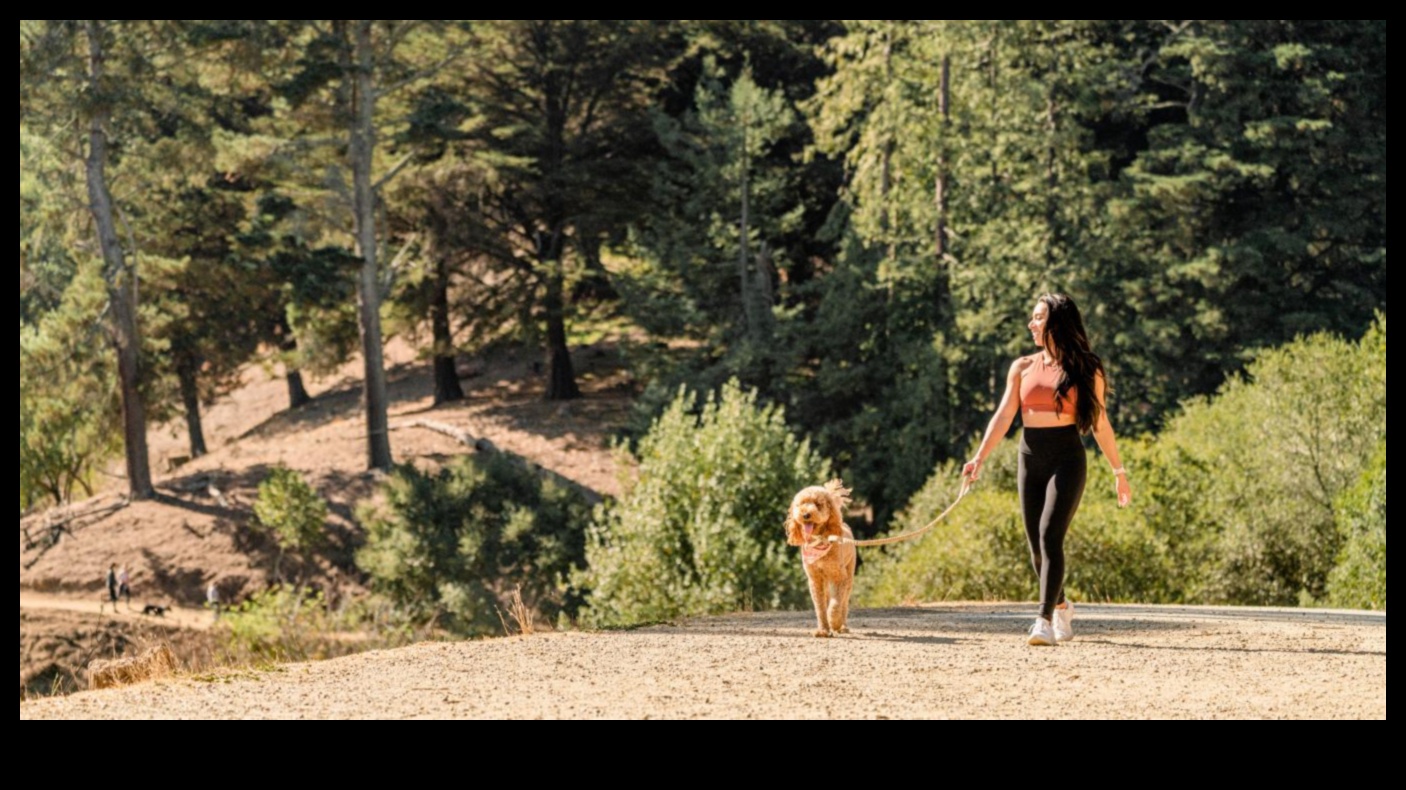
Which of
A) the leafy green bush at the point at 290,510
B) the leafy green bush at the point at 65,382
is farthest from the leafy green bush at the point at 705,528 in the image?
the leafy green bush at the point at 65,382

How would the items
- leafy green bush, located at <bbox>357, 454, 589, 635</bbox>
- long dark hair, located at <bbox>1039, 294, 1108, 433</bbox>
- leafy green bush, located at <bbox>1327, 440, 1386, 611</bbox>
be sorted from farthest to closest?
1. leafy green bush, located at <bbox>357, 454, 589, 635</bbox>
2. leafy green bush, located at <bbox>1327, 440, 1386, 611</bbox>
3. long dark hair, located at <bbox>1039, 294, 1108, 433</bbox>

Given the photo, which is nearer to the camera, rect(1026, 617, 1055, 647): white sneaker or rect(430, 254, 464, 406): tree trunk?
rect(1026, 617, 1055, 647): white sneaker

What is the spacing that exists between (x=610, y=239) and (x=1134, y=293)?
548 inches

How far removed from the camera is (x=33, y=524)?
38000mm

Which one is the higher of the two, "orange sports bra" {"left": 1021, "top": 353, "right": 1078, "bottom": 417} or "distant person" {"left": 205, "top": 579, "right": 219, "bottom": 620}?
"orange sports bra" {"left": 1021, "top": 353, "right": 1078, "bottom": 417}

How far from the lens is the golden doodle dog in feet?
32.3

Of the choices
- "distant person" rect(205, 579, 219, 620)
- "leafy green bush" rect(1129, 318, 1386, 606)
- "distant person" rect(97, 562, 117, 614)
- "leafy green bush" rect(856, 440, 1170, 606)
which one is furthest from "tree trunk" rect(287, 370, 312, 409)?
"leafy green bush" rect(1129, 318, 1386, 606)

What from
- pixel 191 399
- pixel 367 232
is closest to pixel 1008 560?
pixel 367 232

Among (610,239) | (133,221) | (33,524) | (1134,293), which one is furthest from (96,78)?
(1134,293)

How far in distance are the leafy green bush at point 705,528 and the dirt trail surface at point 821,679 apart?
12749 millimetres

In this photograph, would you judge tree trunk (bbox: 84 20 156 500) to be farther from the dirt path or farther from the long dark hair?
the long dark hair

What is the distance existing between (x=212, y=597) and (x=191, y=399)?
12.3 meters

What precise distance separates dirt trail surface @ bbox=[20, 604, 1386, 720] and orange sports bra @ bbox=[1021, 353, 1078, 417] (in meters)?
1.38
